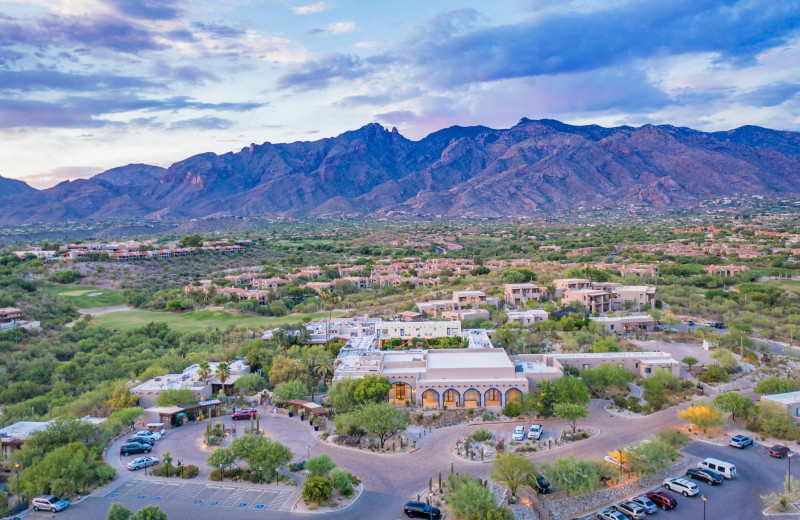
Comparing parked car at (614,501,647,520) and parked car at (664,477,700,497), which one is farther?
parked car at (664,477,700,497)

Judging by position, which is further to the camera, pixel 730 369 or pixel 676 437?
pixel 730 369

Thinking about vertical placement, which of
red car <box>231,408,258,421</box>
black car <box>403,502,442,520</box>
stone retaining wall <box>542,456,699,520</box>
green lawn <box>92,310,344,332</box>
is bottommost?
stone retaining wall <box>542,456,699,520</box>

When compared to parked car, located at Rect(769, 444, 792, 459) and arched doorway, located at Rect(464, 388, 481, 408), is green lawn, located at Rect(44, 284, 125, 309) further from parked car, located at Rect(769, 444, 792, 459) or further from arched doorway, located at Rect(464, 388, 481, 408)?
parked car, located at Rect(769, 444, 792, 459)

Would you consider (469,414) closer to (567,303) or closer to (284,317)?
(567,303)

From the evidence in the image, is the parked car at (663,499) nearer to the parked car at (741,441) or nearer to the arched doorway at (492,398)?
the parked car at (741,441)

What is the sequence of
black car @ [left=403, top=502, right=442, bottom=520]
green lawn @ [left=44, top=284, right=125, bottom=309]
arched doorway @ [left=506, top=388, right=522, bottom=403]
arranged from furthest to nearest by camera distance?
green lawn @ [left=44, top=284, right=125, bottom=309] < arched doorway @ [left=506, top=388, right=522, bottom=403] < black car @ [left=403, top=502, right=442, bottom=520]

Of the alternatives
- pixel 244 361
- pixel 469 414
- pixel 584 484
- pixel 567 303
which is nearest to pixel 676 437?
pixel 584 484

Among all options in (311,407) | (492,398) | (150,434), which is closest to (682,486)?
(492,398)

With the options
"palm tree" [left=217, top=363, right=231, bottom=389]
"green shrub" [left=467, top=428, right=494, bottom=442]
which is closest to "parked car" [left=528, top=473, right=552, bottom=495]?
"green shrub" [left=467, top=428, right=494, bottom=442]
